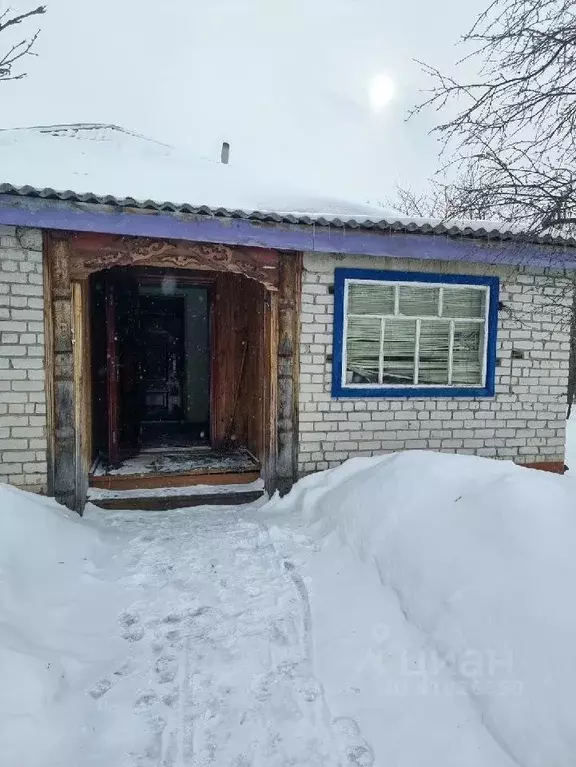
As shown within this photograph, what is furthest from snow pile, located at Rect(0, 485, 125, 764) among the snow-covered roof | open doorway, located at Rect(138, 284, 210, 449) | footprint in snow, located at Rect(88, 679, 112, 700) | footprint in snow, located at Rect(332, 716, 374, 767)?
open doorway, located at Rect(138, 284, 210, 449)

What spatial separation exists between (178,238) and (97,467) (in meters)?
3.28

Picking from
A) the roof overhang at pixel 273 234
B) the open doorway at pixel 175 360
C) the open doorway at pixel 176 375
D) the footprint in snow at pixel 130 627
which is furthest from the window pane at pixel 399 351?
the open doorway at pixel 175 360

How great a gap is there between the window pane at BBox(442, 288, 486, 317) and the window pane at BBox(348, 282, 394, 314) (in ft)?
2.41

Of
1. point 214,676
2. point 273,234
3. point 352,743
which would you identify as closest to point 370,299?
point 273,234

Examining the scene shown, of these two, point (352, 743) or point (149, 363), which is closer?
point (352, 743)

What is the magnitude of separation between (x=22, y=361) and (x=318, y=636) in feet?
12.5

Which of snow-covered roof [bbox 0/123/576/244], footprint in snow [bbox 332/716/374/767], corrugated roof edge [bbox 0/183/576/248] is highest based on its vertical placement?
snow-covered roof [bbox 0/123/576/244]

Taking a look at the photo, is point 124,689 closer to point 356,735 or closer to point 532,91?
point 356,735

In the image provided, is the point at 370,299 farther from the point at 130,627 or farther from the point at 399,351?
the point at 130,627

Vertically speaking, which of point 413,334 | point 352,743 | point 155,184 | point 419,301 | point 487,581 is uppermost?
point 155,184

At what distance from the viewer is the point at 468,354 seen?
6.58 metres

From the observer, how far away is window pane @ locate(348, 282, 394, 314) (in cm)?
610

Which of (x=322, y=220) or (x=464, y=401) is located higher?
(x=322, y=220)

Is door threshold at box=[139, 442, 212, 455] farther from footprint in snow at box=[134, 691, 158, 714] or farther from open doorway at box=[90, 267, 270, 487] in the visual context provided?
footprint in snow at box=[134, 691, 158, 714]
